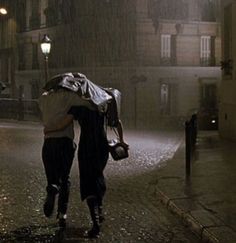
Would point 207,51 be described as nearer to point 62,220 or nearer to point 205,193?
point 205,193

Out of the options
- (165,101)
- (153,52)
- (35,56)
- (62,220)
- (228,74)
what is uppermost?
(35,56)

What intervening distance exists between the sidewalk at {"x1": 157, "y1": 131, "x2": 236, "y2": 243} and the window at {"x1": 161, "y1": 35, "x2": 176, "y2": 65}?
63.8 feet

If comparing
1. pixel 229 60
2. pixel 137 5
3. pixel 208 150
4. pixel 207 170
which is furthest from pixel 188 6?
pixel 207 170

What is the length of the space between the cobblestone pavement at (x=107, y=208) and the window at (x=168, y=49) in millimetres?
19120

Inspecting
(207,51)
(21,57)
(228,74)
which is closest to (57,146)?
(228,74)

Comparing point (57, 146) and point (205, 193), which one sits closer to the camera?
point (57, 146)

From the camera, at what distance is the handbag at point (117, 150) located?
638 centimetres

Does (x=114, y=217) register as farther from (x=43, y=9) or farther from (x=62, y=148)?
(x=43, y=9)

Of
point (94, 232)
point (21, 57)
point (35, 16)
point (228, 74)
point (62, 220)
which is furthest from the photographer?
point (21, 57)

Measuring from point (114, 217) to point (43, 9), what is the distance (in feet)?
109

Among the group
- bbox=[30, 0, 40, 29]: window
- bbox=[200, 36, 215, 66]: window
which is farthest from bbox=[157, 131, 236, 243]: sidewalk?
bbox=[30, 0, 40, 29]: window

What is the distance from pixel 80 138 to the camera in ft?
19.9

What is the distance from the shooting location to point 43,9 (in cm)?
3819

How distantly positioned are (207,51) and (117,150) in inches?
1064
